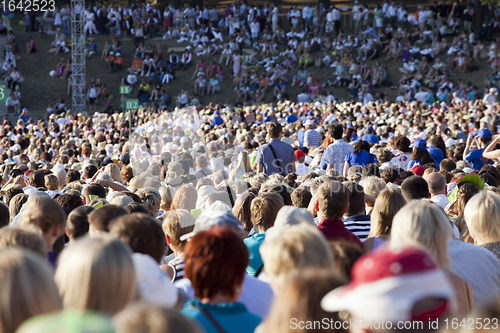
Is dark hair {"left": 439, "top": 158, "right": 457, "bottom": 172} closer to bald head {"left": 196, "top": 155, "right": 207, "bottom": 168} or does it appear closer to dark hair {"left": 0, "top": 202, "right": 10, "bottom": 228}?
bald head {"left": 196, "top": 155, "right": 207, "bottom": 168}

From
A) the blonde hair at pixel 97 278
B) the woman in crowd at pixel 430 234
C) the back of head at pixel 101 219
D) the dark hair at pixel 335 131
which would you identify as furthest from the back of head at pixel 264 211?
the dark hair at pixel 335 131

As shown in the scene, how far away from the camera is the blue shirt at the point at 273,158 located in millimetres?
8141

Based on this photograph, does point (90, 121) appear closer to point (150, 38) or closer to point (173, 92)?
point (173, 92)

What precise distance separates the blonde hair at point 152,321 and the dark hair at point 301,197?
4.05 metres

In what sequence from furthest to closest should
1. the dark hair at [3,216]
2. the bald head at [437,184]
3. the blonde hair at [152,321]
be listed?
the bald head at [437,184]
the dark hair at [3,216]
the blonde hair at [152,321]

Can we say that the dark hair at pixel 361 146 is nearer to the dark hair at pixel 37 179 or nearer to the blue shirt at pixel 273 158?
the blue shirt at pixel 273 158

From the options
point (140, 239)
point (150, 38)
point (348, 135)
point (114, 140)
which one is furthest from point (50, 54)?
point (140, 239)

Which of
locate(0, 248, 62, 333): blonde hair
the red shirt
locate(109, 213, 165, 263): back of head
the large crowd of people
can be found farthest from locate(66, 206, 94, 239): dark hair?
locate(0, 248, 62, 333): blonde hair

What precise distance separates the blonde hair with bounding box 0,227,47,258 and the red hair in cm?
80

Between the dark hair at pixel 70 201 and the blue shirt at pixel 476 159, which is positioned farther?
the blue shirt at pixel 476 159

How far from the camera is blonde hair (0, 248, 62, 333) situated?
1864 millimetres

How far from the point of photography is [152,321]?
1.54 metres

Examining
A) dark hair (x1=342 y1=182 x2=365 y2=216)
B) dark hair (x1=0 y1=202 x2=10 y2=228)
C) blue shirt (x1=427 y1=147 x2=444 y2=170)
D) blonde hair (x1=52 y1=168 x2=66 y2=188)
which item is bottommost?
blonde hair (x1=52 y1=168 x2=66 y2=188)

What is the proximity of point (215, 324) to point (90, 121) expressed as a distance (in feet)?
65.3
